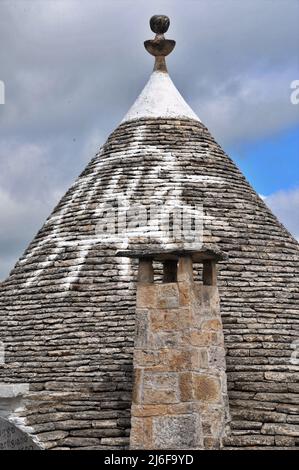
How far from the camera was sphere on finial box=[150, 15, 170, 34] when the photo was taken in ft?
45.7

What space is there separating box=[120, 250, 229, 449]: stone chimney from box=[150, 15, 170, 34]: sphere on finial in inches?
212

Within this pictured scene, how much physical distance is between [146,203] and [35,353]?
241 centimetres

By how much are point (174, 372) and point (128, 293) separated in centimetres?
247

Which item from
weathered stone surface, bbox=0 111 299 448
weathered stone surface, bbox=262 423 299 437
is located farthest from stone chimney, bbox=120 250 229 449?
weathered stone surface, bbox=262 423 299 437

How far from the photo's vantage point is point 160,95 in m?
14.0

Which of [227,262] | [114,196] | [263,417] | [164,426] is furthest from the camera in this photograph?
[114,196]

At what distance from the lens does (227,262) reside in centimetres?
1185

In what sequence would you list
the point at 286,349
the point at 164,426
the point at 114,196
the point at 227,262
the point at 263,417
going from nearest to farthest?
1. the point at 164,426
2. the point at 263,417
3. the point at 286,349
4. the point at 227,262
5. the point at 114,196

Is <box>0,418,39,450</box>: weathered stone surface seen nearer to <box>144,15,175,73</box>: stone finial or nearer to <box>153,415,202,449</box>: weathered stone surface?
<box>153,415,202,449</box>: weathered stone surface

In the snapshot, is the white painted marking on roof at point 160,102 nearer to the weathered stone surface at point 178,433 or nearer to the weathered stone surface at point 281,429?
the weathered stone surface at point 281,429

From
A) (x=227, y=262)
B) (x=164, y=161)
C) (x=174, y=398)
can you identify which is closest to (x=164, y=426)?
(x=174, y=398)

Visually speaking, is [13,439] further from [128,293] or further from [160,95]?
[160,95]

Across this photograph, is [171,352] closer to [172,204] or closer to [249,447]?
[249,447]

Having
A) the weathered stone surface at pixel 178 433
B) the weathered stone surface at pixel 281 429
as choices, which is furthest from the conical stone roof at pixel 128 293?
the weathered stone surface at pixel 178 433
